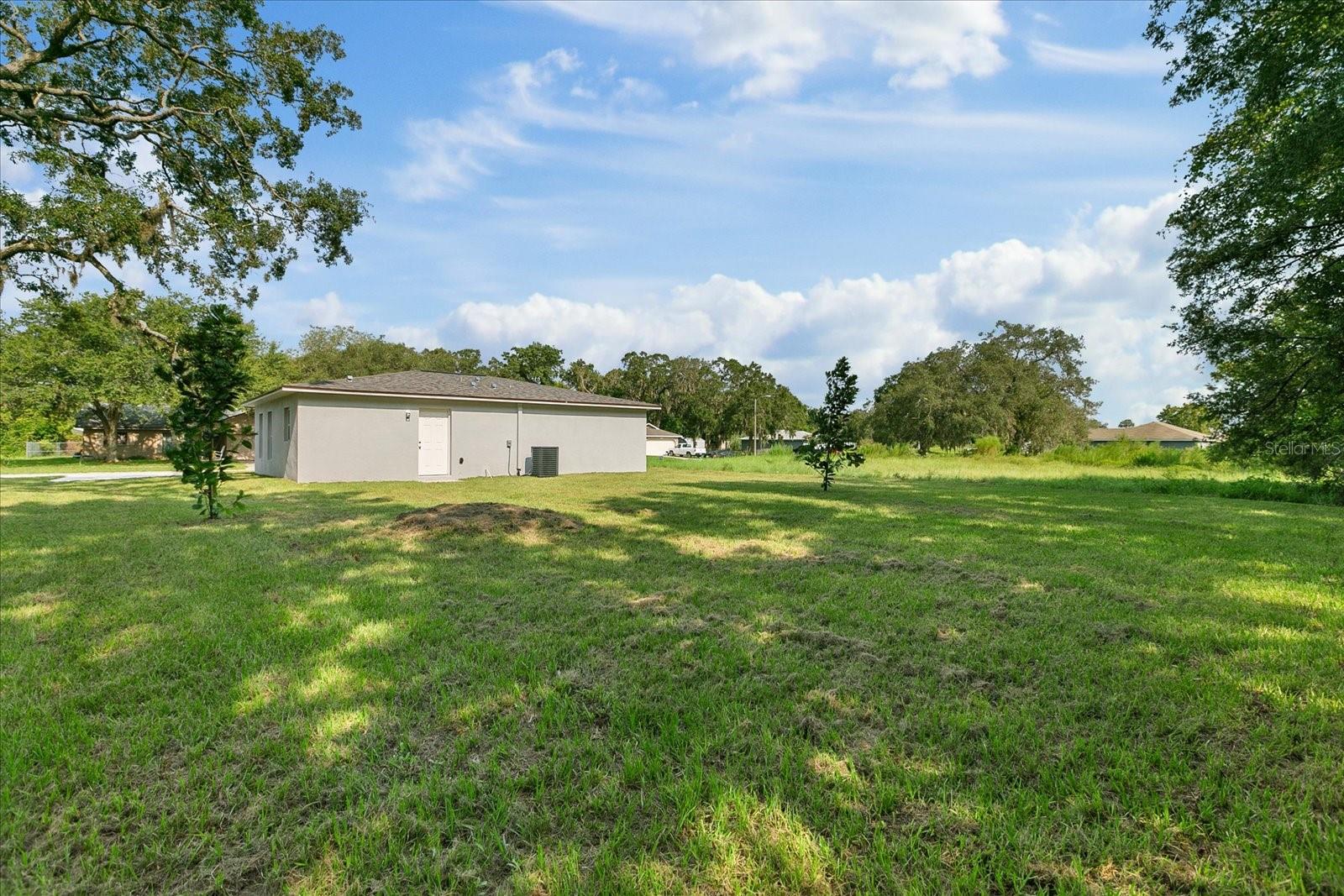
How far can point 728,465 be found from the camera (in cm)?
2664

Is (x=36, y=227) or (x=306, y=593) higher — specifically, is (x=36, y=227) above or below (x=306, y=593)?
above

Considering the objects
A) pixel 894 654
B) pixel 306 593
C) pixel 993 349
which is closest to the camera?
pixel 894 654

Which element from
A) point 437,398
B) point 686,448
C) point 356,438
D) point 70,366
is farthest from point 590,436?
point 686,448

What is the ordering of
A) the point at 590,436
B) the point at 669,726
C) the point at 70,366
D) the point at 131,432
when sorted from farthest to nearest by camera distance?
the point at 131,432
the point at 70,366
the point at 590,436
the point at 669,726

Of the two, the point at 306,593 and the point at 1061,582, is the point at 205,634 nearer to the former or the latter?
the point at 306,593

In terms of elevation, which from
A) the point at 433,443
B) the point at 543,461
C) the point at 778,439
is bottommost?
the point at 543,461

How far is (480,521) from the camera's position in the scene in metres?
7.82

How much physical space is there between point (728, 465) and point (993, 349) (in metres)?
30.1

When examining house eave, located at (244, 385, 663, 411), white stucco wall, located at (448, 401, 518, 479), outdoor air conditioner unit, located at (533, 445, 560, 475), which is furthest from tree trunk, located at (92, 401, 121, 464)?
outdoor air conditioner unit, located at (533, 445, 560, 475)

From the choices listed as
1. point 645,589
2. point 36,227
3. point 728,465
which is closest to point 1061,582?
point 645,589

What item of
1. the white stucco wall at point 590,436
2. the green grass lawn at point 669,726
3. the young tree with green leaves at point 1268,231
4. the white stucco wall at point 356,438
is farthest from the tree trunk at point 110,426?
the young tree with green leaves at point 1268,231

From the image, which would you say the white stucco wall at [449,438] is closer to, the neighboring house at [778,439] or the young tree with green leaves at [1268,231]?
the young tree with green leaves at [1268,231]

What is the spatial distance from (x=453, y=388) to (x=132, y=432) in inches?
1499

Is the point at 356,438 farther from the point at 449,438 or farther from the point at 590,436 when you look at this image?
the point at 590,436
